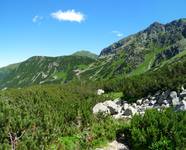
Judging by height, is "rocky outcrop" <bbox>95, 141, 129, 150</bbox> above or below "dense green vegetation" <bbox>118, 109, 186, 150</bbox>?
below

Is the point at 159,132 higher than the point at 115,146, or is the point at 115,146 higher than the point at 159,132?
the point at 159,132

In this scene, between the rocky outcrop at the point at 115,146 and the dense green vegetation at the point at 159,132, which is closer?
the dense green vegetation at the point at 159,132

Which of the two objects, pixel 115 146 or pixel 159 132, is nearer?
pixel 159 132

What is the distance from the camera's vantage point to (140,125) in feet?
72.3

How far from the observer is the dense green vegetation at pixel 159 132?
19.4 meters

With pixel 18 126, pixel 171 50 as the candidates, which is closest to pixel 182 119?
pixel 18 126

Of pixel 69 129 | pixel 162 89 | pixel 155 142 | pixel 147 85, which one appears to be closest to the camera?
pixel 155 142

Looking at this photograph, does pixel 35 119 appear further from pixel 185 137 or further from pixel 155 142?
pixel 185 137

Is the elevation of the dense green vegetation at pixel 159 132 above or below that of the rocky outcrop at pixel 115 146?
above

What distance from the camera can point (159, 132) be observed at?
67.3 feet

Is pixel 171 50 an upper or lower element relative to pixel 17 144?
upper

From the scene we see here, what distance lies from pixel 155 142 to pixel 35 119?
663 cm

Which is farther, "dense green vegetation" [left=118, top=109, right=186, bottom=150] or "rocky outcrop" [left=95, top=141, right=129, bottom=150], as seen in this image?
"rocky outcrop" [left=95, top=141, right=129, bottom=150]

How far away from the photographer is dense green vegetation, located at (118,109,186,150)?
19.4 metres
